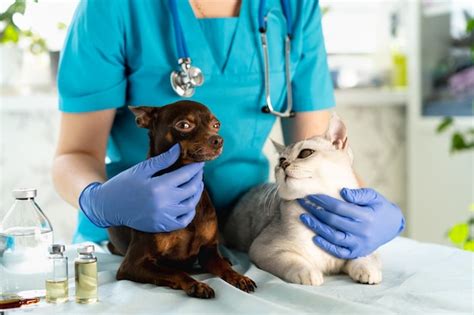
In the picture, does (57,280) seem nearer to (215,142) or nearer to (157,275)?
(157,275)

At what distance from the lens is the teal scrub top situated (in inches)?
54.0

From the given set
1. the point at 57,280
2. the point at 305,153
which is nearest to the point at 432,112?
the point at 305,153

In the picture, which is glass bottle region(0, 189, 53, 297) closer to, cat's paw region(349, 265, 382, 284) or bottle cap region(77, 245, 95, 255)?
bottle cap region(77, 245, 95, 255)

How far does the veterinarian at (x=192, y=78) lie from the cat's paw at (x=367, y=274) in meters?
0.12

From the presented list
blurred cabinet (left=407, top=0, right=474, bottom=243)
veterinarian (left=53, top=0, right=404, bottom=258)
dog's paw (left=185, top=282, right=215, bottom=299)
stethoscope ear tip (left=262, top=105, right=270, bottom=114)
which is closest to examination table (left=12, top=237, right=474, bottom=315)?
dog's paw (left=185, top=282, right=215, bottom=299)

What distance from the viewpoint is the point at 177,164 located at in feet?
3.55

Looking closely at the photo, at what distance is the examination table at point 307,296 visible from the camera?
0.95 metres

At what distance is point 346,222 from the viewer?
1.17 meters

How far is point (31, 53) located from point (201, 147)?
2054 millimetres

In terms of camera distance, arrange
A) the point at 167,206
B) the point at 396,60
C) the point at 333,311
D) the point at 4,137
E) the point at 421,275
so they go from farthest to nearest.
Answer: the point at 396,60 < the point at 4,137 < the point at 421,275 < the point at 167,206 < the point at 333,311

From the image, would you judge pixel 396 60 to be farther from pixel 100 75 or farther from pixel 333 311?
pixel 333 311

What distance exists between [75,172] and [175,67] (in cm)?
30

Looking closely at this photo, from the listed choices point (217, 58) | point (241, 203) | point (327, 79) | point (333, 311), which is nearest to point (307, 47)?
point (327, 79)

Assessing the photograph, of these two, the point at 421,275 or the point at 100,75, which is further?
the point at 100,75
